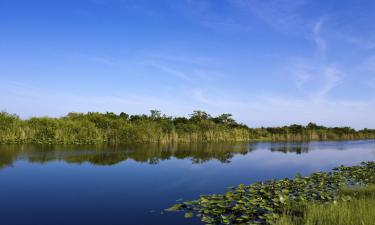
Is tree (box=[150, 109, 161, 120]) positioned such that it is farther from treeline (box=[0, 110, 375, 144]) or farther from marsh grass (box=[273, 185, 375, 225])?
marsh grass (box=[273, 185, 375, 225])

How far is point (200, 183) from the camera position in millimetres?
13055

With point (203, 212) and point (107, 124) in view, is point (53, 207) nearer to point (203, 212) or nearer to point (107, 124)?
point (203, 212)

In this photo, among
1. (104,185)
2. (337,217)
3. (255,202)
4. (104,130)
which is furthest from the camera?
(104,130)

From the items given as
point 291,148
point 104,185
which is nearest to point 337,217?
point 104,185

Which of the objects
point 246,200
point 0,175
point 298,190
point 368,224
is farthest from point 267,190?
point 0,175

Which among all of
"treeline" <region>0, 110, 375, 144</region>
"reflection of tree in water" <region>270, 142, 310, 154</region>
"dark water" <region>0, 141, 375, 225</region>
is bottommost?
"dark water" <region>0, 141, 375, 225</region>

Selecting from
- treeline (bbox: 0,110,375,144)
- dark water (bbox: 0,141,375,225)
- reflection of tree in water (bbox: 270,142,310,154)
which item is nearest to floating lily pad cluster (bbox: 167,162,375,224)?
dark water (bbox: 0,141,375,225)

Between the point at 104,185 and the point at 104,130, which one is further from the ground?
the point at 104,130

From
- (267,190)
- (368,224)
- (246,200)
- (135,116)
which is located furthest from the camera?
(135,116)

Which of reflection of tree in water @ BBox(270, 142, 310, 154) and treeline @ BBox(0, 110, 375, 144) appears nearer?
treeline @ BBox(0, 110, 375, 144)

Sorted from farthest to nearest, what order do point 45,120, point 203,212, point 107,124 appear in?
point 107,124 < point 45,120 < point 203,212

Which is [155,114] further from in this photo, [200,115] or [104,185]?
[104,185]

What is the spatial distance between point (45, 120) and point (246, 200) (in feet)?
83.6

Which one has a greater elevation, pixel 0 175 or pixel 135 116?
pixel 135 116
